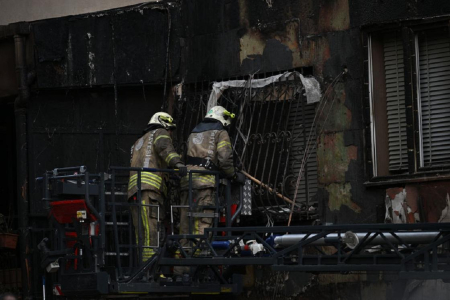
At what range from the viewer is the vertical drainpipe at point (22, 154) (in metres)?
17.1

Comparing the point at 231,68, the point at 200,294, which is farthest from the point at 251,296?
the point at 231,68

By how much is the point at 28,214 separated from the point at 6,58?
2.46 meters

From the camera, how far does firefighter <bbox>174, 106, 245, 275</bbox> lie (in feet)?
48.3

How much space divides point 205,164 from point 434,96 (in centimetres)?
303

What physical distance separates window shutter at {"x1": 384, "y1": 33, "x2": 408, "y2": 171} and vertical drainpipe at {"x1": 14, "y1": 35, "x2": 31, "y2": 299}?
5.57m

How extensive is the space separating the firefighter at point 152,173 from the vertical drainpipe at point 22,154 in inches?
106

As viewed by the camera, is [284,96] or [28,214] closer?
[284,96]

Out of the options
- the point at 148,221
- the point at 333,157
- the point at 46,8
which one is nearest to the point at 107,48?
the point at 46,8

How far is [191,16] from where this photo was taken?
55.7ft

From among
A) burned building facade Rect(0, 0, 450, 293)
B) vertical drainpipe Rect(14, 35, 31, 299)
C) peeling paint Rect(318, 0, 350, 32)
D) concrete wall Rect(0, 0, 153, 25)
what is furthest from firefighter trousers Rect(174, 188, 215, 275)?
concrete wall Rect(0, 0, 153, 25)

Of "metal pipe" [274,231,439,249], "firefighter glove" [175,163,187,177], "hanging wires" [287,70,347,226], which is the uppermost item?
"hanging wires" [287,70,347,226]

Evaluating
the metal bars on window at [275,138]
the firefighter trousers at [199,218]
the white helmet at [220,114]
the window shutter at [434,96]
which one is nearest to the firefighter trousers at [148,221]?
the firefighter trousers at [199,218]

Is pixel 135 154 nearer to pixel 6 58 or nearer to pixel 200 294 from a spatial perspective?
pixel 200 294

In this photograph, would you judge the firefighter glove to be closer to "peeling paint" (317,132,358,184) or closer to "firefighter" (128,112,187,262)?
"firefighter" (128,112,187,262)
